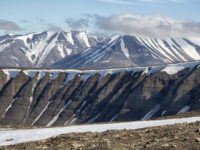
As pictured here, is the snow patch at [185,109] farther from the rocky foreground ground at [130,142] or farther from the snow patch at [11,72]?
the rocky foreground ground at [130,142]

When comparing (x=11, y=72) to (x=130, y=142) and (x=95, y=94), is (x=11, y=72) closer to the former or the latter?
(x=95, y=94)

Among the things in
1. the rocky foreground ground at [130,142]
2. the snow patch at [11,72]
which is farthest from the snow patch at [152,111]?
the rocky foreground ground at [130,142]

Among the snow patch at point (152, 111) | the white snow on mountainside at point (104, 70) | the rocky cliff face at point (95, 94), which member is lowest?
the snow patch at point (152, 111)

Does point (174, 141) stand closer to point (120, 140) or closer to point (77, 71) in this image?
point (120, 140)

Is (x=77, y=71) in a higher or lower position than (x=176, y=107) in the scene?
higher

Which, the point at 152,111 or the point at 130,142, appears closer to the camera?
the point at 130,142

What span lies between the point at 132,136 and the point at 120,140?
167 centimetres

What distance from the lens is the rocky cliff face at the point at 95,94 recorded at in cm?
13438

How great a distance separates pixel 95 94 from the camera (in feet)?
513

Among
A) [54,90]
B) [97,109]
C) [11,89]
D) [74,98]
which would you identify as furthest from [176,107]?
[11,89]

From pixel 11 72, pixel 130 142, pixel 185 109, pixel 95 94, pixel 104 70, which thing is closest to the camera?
pixel 130 142

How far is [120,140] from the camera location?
24.8 m

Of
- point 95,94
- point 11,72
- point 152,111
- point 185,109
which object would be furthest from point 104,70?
point 185,109

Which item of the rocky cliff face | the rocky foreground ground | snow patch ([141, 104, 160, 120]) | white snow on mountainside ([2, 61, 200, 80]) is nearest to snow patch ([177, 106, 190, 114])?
the rocky cliff face
